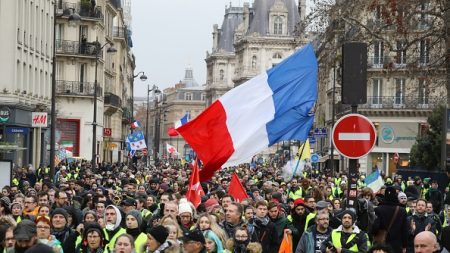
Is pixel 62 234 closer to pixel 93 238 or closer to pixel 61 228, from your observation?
pixel 61 228

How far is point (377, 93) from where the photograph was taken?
8381 centimetres

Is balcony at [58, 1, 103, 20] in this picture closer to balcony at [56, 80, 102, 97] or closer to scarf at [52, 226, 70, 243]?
balcony at [56, 80, 102, 97]

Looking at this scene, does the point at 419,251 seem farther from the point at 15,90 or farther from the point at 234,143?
the point at 15,90

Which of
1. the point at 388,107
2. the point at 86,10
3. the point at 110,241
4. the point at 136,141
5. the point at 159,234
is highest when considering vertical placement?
the point at 86,10

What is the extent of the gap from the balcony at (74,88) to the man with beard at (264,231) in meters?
58.5

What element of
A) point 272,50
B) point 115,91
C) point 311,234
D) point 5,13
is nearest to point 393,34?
point 5,13

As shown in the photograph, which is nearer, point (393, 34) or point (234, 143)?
point (234, 143)

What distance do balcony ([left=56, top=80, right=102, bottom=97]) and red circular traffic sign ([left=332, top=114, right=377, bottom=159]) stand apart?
202 feet

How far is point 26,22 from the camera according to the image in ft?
164

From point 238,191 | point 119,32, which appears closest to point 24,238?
point 238,191

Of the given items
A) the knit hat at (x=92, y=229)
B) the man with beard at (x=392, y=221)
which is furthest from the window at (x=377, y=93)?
the knit hat at (x=92, y=229)

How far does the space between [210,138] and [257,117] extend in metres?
0.73

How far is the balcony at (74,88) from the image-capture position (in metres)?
73.9

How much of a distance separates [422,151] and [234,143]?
4568cm
